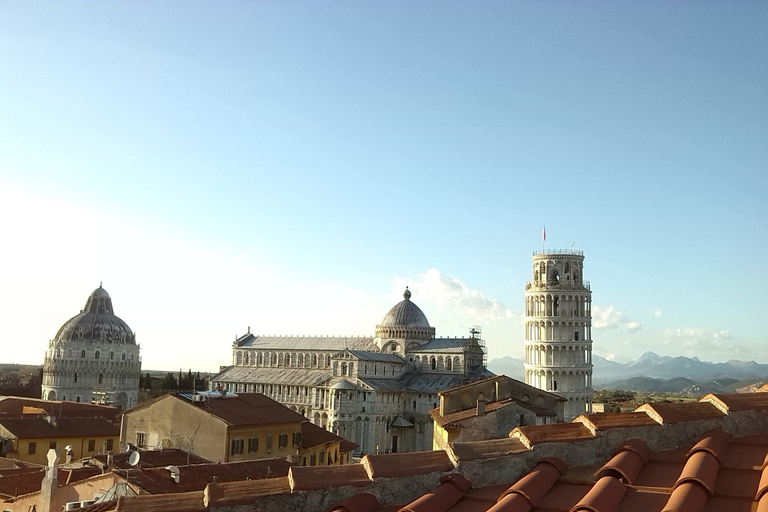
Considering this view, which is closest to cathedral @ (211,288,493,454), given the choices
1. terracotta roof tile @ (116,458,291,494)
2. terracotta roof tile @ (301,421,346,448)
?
terracotta roof tile @ (301,421,346,448)

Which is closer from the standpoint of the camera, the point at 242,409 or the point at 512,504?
the point at 512,504

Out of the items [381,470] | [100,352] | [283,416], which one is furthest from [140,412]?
[100,352]

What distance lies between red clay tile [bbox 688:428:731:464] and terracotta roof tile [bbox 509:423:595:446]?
3.18 feet

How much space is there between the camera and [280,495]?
6176mm

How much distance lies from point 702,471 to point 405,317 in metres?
82.4

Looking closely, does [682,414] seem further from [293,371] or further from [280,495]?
[293,371]

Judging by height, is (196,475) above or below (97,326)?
below

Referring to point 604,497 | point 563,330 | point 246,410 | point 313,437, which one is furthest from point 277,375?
point 604,497

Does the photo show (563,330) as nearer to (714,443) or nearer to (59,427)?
(59,427)

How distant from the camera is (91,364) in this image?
109312mm

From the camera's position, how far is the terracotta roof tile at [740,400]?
7.45 metres

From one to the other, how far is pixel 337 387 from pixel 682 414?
6609 cm

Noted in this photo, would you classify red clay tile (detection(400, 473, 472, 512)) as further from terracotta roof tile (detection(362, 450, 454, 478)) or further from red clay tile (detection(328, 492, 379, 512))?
red clay tile (detection(328, 492, 379, 512))

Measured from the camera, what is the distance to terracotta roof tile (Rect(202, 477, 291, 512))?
19.7ft
